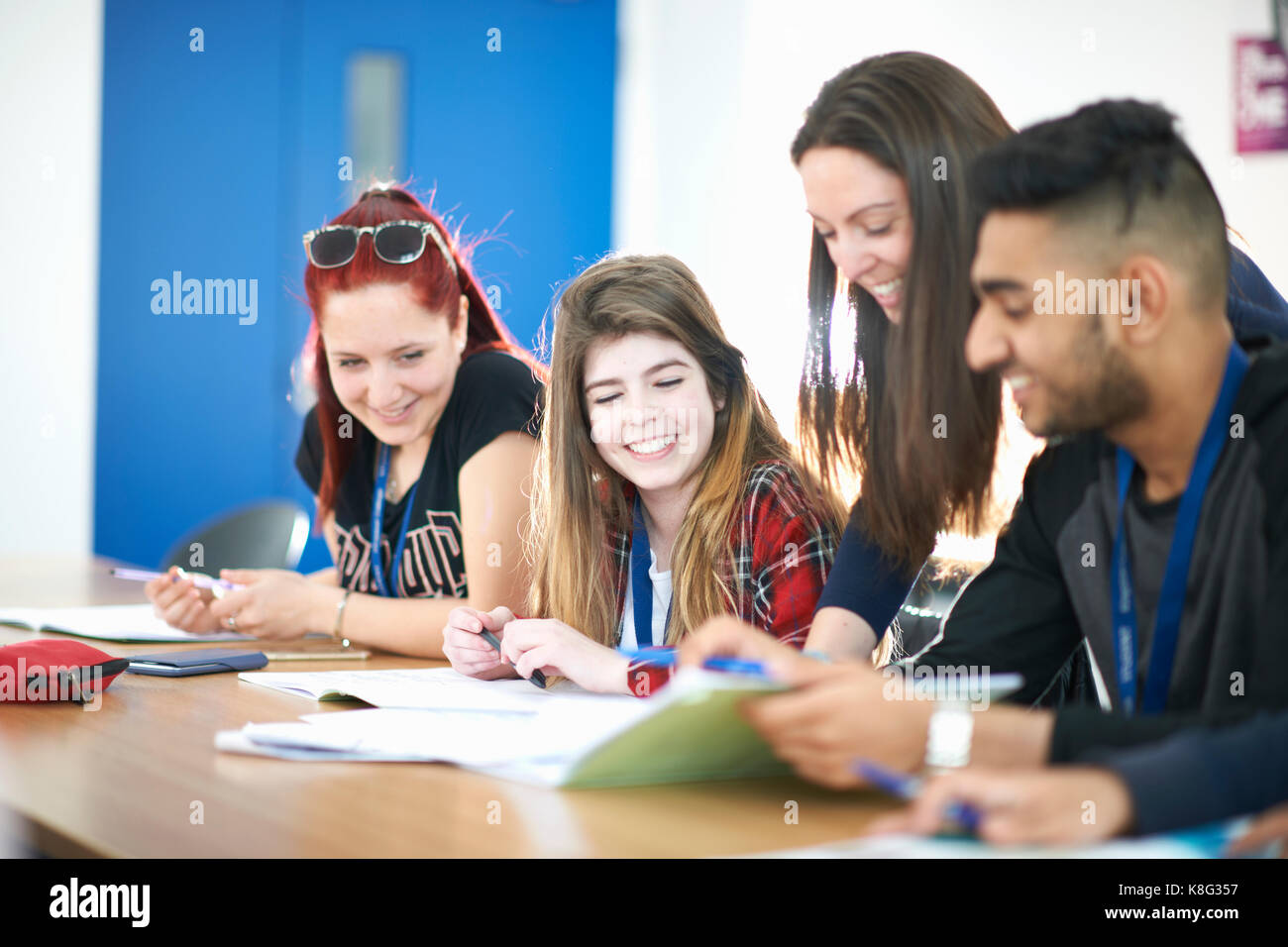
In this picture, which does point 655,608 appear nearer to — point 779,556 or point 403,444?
point 779,556

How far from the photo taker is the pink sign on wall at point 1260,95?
8.98 ft

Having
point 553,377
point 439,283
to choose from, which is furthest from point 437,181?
point 553,377

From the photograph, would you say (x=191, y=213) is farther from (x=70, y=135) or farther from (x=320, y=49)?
(x=320, y=49)

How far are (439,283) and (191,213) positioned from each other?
107 inches

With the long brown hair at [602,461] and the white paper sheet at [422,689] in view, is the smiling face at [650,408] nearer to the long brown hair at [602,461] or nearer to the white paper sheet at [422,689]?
the long brown hair at [602,461]

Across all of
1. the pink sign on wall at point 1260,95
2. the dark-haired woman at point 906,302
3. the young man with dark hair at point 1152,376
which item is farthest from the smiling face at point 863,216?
the pink sign on wall at point 1260,95

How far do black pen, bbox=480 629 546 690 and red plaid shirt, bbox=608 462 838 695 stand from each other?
10.8 inches

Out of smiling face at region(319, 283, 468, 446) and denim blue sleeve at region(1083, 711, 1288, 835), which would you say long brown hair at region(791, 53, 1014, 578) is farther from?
smiling face at region(319, 283, 468, 446)

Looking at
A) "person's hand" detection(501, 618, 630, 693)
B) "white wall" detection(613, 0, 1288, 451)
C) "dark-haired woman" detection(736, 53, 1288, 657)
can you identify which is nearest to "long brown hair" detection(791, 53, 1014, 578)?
"dark-haired woman" detection(736, 53, 1288, 657)

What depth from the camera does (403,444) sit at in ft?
6.46

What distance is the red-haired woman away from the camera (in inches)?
69.6

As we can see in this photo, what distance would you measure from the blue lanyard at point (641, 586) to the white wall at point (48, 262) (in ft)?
10.3

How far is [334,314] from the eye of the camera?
72.8 inches

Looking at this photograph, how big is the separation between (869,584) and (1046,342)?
447mm
